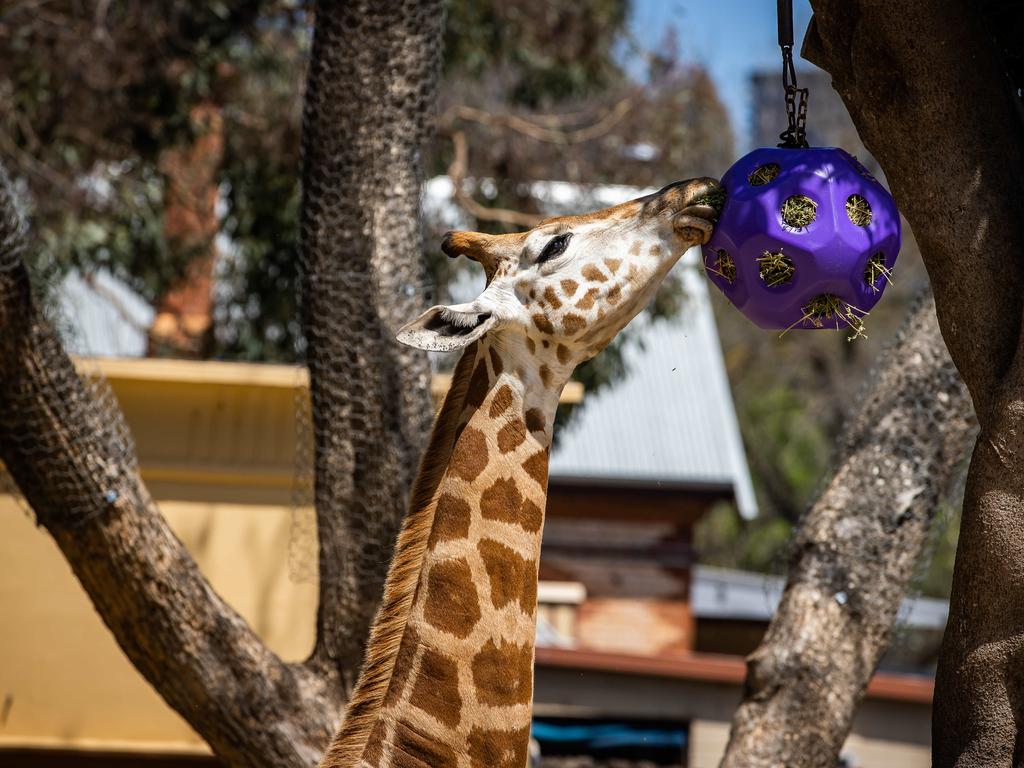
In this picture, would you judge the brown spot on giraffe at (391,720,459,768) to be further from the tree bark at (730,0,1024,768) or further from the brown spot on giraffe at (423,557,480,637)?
the tree bark at (730,0,1024,768)

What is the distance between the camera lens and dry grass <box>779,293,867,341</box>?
10.4ft

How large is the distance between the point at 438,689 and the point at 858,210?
1540 millimetres

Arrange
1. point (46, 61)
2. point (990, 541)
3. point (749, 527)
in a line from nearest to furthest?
point (990, 541) → point (46, 61) → point (749, 527)

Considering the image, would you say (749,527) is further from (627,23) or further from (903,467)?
(903,467)

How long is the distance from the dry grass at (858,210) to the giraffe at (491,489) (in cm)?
34

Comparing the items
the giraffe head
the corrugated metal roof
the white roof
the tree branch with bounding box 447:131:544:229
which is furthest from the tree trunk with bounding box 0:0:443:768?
the white roof

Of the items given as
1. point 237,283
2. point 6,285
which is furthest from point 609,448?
point 6,285

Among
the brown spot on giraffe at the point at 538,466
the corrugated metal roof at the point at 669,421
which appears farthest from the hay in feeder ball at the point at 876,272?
the corrugated metal roof at the point at 669,421

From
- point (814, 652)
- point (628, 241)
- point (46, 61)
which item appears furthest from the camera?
point (46, 61)

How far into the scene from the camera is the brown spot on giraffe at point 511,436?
329 cm

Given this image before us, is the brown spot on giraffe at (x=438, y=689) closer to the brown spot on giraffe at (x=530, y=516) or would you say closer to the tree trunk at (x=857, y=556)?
the brown spot on giraffe at (x=530, y=516)

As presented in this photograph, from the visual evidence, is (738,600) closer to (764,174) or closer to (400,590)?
(400,590)

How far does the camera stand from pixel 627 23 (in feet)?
55.1

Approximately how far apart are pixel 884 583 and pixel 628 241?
6.92 ft
